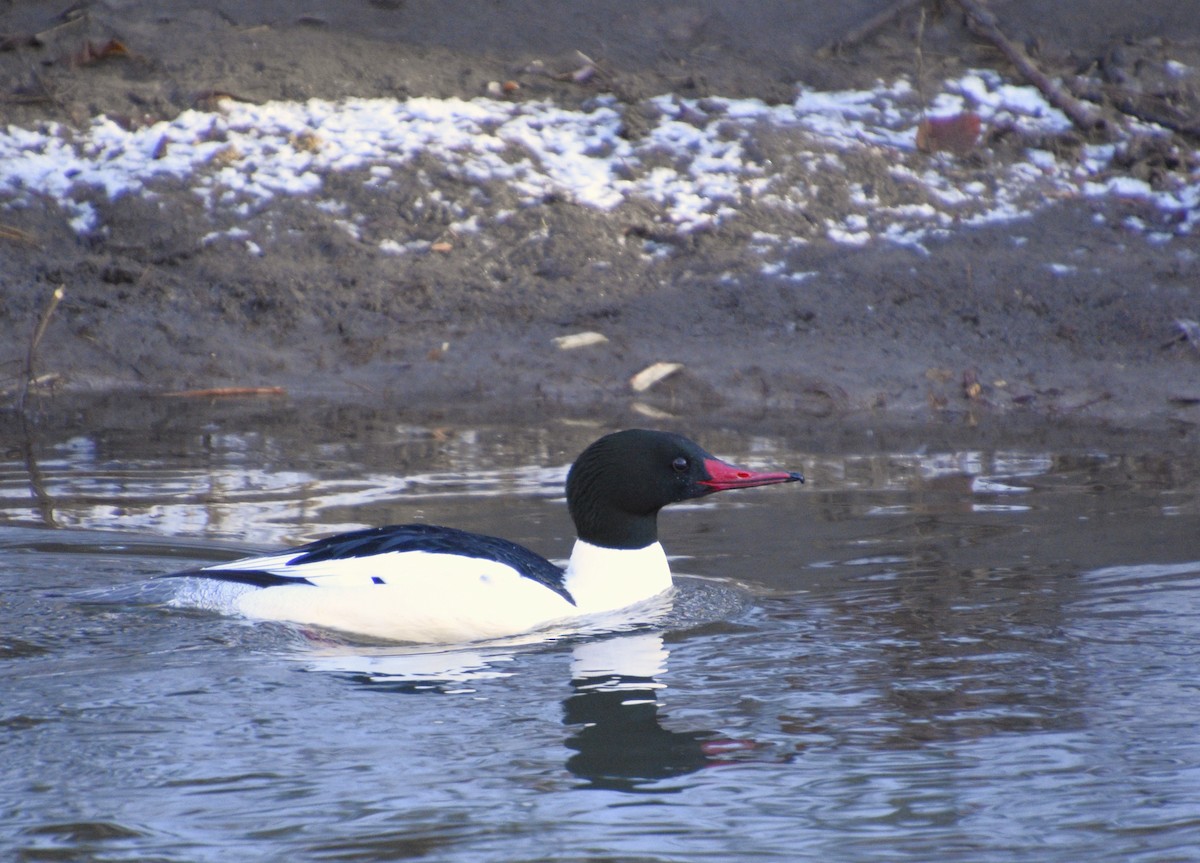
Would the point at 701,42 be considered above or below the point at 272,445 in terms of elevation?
above

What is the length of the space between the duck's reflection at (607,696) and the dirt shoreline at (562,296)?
3.88 metres

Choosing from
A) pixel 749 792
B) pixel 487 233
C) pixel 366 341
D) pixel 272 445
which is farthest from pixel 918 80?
pixel 749 792

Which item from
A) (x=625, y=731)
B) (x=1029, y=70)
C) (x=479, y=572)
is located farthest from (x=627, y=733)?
(x=1029, y=70)

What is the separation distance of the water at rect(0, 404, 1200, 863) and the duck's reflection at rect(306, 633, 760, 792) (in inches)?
0.5

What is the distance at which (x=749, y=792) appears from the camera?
154 inches

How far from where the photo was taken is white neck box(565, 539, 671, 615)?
228 inches

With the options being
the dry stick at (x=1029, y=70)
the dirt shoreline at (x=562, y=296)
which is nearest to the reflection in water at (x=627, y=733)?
the dirt shoreline at (x=562, y=296)

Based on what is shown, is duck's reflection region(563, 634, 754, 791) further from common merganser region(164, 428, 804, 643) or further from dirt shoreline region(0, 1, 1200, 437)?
dirt shoreline region(0, 1, 1200, 437)

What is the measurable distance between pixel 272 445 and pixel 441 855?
4835mm

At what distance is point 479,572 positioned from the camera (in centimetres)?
545

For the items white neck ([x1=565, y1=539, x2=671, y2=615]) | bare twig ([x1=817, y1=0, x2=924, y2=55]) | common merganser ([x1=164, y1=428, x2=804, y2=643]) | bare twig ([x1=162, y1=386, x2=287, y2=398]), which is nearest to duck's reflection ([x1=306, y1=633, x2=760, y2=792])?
common merganser ([x1=164, y1=428, x2=804, y2=643])

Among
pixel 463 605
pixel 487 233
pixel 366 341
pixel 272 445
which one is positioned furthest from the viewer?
pixel 487 233

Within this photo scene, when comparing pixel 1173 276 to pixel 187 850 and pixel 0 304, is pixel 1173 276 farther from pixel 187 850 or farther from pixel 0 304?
pixel 187 850

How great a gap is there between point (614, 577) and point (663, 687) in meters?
1.08
